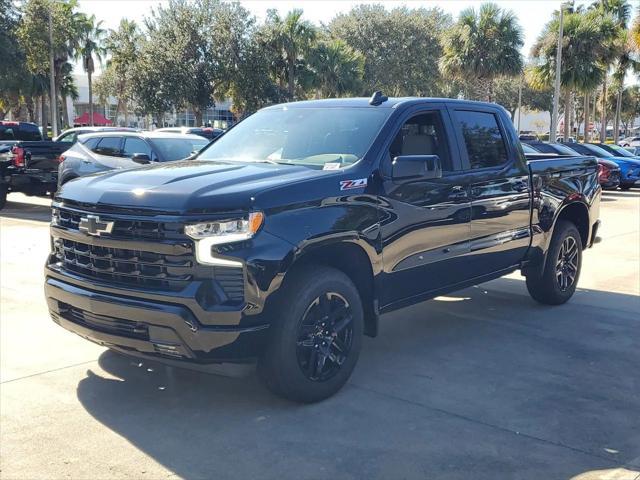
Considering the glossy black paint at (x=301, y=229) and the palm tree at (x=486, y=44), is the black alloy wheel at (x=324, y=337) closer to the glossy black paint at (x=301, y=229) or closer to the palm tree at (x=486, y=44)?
the glossy black paint at (x=301, y=229)

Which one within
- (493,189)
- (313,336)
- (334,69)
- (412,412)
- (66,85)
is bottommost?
(412,412)

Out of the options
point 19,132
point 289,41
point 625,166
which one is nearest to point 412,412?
point 19,132

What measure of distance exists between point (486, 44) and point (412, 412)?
3164 cm

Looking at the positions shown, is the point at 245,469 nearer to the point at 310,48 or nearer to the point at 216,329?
the point at 216,329

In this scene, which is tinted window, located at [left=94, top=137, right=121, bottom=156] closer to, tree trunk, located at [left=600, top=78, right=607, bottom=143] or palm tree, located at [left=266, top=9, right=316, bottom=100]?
palm tree, located at [left=266, top=9, right=316, bottom=100]

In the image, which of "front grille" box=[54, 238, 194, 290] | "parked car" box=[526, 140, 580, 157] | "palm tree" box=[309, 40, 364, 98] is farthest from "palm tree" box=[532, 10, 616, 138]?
"front grille" box=[54, 238, 194, 290]

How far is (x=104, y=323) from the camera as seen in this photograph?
159 inches

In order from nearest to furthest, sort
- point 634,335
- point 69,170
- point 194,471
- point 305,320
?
point 194,471 < point 305,320 < point 634,335 < point 69,170

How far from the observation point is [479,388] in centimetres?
471

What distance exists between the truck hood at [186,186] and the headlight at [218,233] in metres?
0.08

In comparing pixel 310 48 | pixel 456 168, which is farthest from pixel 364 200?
pixel 310 48

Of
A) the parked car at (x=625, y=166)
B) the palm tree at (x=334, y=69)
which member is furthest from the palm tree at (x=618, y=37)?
the palm tree at (x=334, y=69)

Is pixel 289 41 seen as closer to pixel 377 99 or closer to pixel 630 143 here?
pixel 630 143

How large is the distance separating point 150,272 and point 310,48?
126 feet
